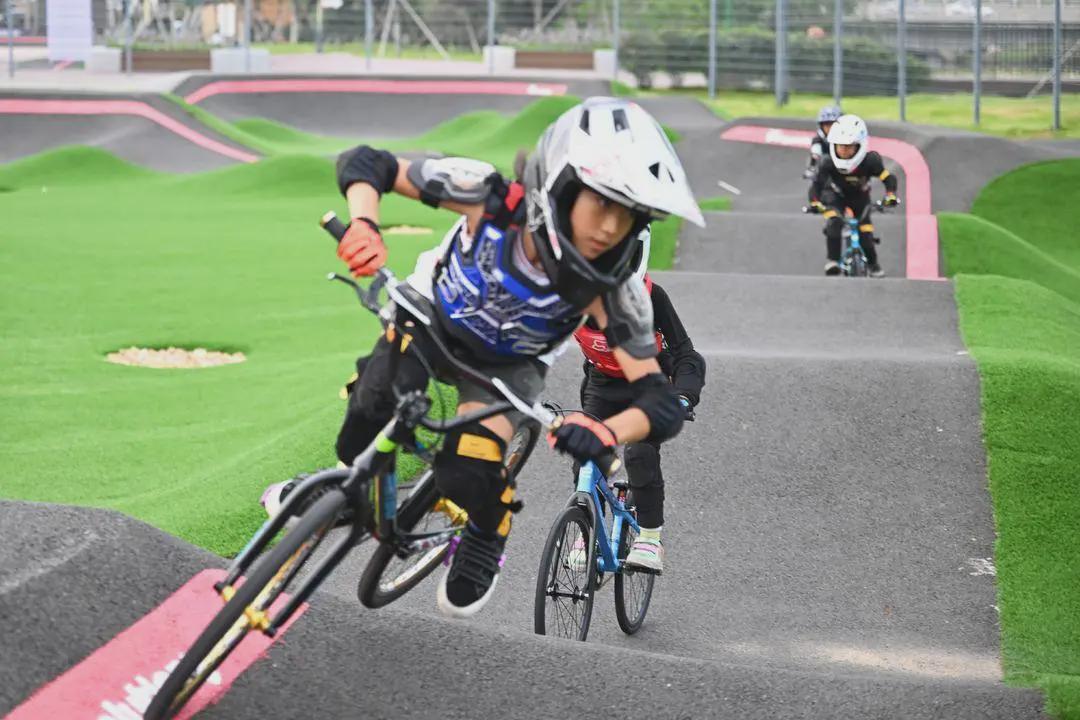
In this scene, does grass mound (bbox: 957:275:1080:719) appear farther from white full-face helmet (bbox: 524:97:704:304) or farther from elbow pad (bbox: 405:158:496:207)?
elbow pad (bbox: 405:158:496:207)

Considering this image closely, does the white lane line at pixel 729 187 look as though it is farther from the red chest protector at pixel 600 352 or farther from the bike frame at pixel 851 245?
the red chest protector at pixel 600 352

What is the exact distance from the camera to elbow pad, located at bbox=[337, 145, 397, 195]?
4.86 metres

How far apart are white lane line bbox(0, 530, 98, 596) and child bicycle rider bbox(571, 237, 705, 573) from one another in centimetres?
238

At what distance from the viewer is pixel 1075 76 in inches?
1137

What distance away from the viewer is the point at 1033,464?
9344 millimetres

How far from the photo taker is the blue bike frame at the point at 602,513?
6.57 meters

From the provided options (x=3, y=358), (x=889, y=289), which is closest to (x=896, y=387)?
(x=889, y=289)

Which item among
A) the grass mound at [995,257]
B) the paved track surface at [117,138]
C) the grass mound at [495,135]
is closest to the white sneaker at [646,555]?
the grass mound at [995,257]

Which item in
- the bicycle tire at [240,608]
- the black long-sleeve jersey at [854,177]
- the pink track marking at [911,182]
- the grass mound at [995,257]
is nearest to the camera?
the bicycle tire at [240,608]

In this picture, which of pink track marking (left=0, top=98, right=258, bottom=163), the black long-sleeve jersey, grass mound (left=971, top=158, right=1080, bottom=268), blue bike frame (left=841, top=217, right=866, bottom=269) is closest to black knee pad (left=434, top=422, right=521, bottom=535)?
the black long-sleeve jersey

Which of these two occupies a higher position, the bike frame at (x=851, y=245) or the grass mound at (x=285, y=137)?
the grass mound at (x=285, y=137)

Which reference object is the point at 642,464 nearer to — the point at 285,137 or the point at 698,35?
the point at 285,137

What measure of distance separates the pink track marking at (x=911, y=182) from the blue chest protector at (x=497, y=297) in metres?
13.0

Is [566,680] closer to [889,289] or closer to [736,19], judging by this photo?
[889,289]
